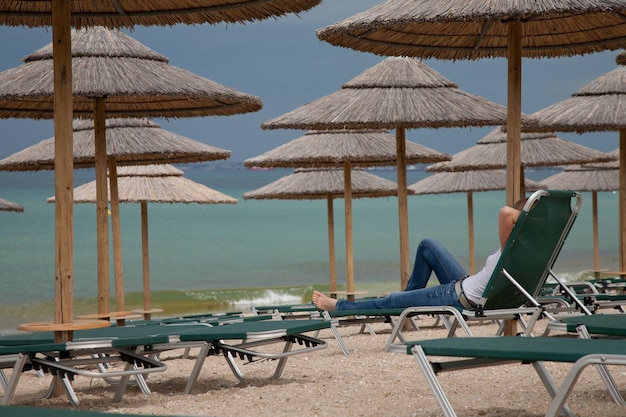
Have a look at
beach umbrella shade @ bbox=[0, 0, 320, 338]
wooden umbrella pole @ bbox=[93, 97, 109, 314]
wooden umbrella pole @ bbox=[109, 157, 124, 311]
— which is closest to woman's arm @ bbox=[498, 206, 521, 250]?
beach umbrella shade @ bbox=[0, 0, 320, 338]

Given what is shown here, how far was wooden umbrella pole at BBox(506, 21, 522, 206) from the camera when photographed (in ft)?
19.3

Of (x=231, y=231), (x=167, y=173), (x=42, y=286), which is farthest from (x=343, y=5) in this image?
(x=167, y=173)

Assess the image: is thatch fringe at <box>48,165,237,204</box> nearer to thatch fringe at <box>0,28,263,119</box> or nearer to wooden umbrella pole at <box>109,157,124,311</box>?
→ wooden umbrella pole at <box>109,157,124,311</box>

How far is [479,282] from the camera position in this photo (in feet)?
17.9

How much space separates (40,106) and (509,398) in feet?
15.3

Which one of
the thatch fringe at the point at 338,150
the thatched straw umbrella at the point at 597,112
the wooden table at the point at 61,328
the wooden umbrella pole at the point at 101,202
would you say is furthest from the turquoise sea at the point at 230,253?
the wooden table at the point at 61,328

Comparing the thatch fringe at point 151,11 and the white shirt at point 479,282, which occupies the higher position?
the thatch fringe at point 151,11

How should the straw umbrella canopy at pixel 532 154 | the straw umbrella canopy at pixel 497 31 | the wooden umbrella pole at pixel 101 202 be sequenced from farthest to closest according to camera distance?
the straw umbrella canopy at pixel 532 154 < the wooden umbrella pole at pixel 101 202 < the straw umbrella canopy at pixel 497 31

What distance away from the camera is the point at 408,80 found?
851cm

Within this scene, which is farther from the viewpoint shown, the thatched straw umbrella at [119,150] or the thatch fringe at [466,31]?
the thatched straw umbrella at [119,150]

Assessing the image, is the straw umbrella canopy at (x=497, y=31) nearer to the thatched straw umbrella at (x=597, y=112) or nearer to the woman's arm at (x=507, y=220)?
the woman's arm at (x=507, y=220)

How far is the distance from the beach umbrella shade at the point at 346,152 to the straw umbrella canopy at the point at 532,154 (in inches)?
85.4

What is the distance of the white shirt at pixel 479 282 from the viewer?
5.34m

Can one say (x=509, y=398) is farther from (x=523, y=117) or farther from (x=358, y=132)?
(x=358, y=132)
